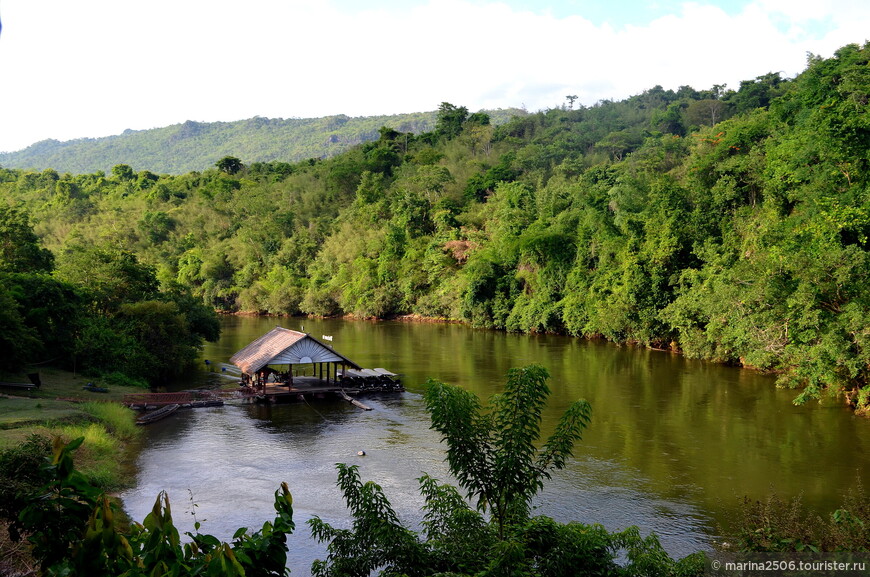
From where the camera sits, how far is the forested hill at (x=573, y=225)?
2520 centimetres

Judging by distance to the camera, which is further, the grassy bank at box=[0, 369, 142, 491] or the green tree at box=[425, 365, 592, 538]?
the grassy bank at box=[0, 369, 142, 491]

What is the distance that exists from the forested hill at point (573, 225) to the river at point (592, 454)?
10.4ft

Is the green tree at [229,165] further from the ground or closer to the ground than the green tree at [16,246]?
further from the ground

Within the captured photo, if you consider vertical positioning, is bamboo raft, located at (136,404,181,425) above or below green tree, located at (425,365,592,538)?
below

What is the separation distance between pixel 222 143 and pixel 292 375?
148291 mm

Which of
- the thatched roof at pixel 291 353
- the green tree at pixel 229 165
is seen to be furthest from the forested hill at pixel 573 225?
the thatched roof at pixel 291 353

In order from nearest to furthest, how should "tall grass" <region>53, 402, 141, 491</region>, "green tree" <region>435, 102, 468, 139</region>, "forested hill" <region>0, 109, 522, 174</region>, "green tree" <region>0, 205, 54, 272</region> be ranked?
"tall grass" <region>53, 402, 141, 491</region>
"green tree" <region>0, 205, 54, 272</region>
"green tree" <region>435, 102, 468, 139</region>
"forested hill" <region>0, 109, 522, 174</region>

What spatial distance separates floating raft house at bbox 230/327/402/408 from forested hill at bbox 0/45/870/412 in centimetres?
841

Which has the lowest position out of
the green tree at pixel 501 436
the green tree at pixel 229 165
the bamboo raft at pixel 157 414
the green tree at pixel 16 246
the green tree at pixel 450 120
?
the bamboo raft at pixel 157 414

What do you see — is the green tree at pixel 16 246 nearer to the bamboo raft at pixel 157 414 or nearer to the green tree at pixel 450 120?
the bamboo raft at pixel 157 414

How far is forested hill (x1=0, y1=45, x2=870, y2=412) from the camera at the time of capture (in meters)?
25.2

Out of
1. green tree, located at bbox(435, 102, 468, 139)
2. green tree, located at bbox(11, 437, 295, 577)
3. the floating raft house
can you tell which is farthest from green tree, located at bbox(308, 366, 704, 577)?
green tree, located at bbox(435, 102, 468, 139)

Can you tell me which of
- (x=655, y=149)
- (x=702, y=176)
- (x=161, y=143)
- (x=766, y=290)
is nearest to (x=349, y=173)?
(x=655, y=149)

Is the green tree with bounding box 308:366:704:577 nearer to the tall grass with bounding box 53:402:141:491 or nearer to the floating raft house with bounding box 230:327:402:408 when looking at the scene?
the tall grass with bounding box 53:402:141:491
